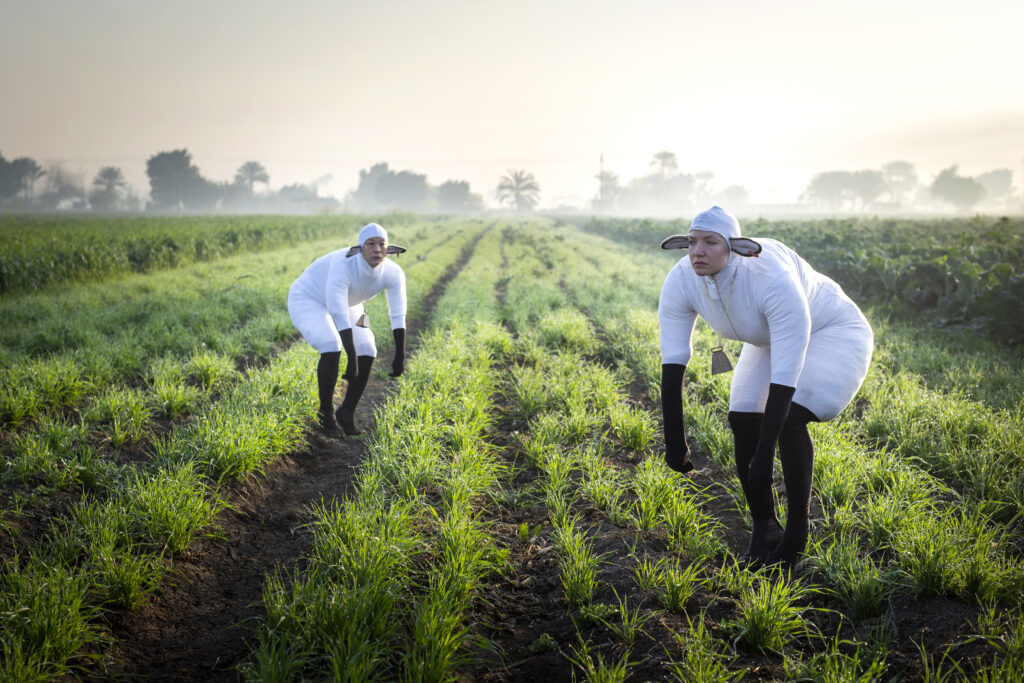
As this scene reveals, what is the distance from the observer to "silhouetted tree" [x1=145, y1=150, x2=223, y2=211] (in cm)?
10169

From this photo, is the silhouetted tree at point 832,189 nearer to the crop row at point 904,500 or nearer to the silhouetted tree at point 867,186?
the silhouetted tree at point 867,186

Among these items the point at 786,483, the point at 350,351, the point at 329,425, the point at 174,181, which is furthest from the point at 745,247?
the point at 174,181

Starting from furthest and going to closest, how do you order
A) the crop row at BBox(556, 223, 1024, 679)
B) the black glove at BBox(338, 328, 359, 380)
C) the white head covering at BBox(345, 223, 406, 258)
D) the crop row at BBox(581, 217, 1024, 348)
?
the crop row at BBox(581, 217, 1024, 348) < the black glove at BBox(338, 328, 359, 380) < the white head covering at BBox(345, 223, 406, 258) < the crop row at BBox(556, 223, 1024, 679)

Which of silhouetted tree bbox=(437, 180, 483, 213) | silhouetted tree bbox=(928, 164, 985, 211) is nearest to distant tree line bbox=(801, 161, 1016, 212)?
silhouetted tree bbox=(928, 164, 985, 211)

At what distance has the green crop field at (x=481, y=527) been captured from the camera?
255 cm

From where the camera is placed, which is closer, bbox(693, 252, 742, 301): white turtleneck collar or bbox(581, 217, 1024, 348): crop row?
bbox(693, 252, 742, 301): white turtleneck collar

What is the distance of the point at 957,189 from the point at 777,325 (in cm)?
16497

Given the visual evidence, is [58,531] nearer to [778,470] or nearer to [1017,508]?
[778,470]

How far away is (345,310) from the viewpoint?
512 centimetres

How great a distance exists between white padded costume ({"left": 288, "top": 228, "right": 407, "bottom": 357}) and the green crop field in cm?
77

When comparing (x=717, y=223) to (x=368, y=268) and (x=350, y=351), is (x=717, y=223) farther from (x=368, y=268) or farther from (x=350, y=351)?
A: (x=350, y=351)

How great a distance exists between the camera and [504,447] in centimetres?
503

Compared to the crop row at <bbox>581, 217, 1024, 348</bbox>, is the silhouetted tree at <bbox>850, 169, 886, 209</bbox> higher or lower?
higher

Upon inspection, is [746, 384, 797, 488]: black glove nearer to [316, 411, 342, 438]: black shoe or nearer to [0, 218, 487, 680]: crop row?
[0, 218, 487, 680]: crop row
